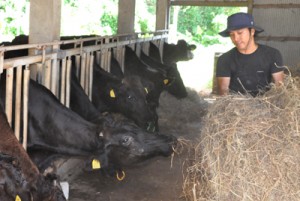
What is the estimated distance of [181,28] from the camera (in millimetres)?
20266

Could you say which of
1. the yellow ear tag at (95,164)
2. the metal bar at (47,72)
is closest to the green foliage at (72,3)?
the metal bar at (47,72)

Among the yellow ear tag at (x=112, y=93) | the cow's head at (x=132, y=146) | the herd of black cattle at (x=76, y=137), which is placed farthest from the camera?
the yellow ear tag at (x=112, y=93)

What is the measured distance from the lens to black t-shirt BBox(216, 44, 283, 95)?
155 inches

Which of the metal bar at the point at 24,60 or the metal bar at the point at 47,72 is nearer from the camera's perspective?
the metal bar at the point at 24,60

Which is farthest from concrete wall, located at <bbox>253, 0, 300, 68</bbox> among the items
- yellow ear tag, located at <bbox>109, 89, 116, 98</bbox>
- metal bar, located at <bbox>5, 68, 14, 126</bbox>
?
metal bar, located at <bbox>5, 68, 14, 126</bbox>

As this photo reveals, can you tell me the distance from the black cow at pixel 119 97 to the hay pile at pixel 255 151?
2.92m

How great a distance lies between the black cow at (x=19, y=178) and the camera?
9.14 ft

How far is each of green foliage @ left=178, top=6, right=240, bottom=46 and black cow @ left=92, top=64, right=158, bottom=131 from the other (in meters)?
13.4

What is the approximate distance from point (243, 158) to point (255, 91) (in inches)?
52.5

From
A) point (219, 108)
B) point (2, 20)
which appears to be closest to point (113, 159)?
point (219, 108)

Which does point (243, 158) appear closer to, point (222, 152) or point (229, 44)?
point (222, 152)

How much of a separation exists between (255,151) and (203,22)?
17841 mm

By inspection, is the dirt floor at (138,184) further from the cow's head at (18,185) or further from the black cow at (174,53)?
the black cow at (174,53)

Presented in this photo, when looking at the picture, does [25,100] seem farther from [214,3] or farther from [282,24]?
[282,24]
